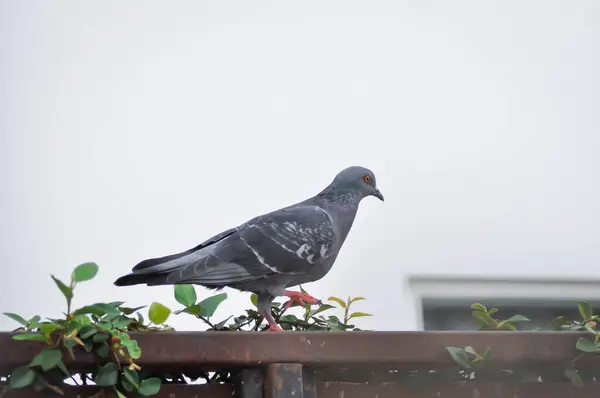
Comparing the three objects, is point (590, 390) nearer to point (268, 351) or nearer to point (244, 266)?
point (268, 351)

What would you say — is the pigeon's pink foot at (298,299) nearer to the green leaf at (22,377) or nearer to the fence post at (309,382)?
the fence post at (309,382)

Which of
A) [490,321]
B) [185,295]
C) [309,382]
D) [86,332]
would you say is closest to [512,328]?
[490,321]

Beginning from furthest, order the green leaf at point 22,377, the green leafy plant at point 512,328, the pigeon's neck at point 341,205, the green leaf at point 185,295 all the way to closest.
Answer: the pigeon's neck at point 341,205
the green leaf at point 185,295
the green leafy plant at point 512,328
the green leaf at point 22,377

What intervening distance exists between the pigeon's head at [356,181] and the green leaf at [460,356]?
0.50 meters

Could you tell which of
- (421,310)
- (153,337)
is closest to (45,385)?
(153,337)

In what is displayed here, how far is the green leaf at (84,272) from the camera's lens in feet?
2.49

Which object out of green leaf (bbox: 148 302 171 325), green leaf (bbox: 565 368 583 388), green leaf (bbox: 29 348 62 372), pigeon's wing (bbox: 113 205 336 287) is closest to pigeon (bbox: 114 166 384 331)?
pigeon's wing (bbox: 113 205 336 287)

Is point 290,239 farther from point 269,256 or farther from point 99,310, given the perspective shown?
point 99,310

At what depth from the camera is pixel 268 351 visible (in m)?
0.82

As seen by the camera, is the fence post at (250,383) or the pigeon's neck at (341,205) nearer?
the fence post at (250,383)

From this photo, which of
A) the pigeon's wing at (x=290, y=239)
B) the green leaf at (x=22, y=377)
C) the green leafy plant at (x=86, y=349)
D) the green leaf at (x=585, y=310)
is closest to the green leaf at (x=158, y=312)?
the green leafy plant at (x=86, y=349)

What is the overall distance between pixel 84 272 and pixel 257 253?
0.40 m

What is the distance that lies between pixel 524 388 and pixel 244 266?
41 cm

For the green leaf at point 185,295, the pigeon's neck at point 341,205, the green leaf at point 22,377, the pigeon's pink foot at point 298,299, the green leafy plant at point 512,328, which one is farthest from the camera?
the pigeon's neck at point 341,205
